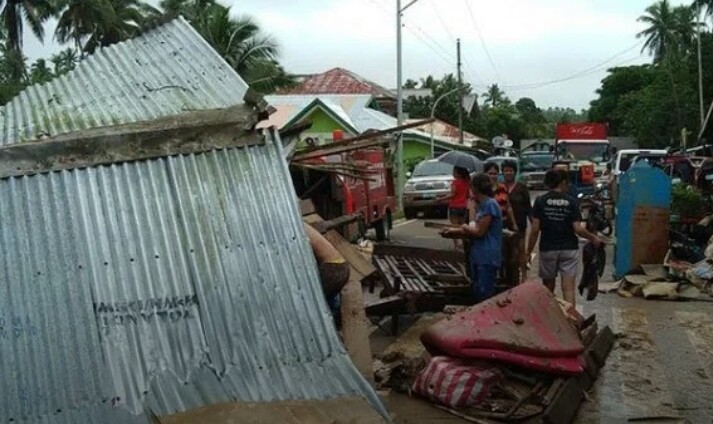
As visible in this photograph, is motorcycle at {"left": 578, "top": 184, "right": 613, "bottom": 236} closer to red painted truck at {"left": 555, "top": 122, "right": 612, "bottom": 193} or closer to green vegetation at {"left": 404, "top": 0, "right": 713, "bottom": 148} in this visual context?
red painted truck at {"left": 555, "top": 122, "right": 612, "bottom": 193}

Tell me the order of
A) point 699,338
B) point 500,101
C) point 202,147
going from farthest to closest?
point 500,101, point 699,338, point 202,147

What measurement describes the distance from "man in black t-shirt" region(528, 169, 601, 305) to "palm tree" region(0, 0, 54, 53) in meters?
33.7

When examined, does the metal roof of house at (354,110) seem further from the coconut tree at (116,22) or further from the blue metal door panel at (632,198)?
the blue metal door panel at (632,198)

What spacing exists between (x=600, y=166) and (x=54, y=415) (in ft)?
105

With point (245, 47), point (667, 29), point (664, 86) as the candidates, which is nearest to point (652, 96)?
point (664, 86)

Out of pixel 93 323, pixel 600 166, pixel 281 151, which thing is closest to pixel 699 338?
pixel 281 151

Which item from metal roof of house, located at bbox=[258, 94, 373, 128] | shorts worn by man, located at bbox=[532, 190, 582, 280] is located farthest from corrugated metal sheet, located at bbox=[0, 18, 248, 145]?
metal roof of house, located at bbox=[258, 94, 373, 128]

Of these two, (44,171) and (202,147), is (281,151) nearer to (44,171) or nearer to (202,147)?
(202,147)

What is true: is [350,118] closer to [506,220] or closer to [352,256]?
[506,220]

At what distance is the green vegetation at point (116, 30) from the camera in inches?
1318

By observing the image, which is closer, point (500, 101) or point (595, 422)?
point (595, 422)

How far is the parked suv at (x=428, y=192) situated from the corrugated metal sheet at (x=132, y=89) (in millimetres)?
18313

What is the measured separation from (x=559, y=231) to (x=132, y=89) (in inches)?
197

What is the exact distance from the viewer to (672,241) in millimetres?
12555
